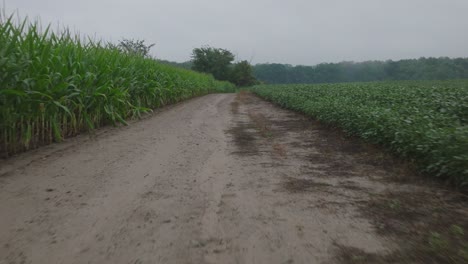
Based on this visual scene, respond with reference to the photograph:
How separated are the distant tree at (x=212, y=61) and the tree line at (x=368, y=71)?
1894 cm

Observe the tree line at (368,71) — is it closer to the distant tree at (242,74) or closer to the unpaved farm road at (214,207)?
the distant tree at (242,74)

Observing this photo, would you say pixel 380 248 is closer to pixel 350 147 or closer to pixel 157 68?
pixel 350 147

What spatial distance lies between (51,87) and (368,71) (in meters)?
68.6

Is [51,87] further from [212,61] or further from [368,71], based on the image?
[368,71]

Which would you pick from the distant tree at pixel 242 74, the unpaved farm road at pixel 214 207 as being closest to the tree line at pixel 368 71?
the distant tree at pixel 242 74

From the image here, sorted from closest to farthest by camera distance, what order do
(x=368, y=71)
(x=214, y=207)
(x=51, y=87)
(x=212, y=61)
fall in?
(x=214, y=207), (x=51, y=87), (x=212, y=61), (x=368, y=71)

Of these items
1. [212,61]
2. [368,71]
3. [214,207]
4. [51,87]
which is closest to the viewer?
[214,207]

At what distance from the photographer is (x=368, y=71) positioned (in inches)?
2623

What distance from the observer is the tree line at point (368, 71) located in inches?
1650

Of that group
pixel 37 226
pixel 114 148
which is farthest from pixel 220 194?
pixel 114 148

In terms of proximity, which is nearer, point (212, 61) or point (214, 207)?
point (214, 207)

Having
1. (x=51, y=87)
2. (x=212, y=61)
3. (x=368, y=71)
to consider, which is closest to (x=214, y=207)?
A: (x=51, y=87)

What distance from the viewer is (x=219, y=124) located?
721 centimetres

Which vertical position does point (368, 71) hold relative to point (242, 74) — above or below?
above
